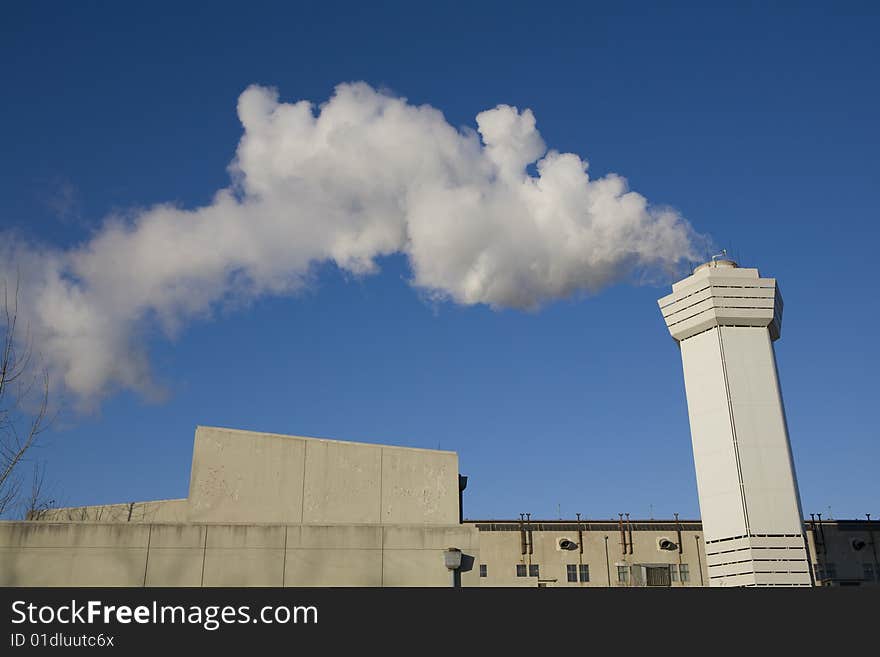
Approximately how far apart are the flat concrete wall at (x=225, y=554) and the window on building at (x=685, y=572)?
Result: 4648cm

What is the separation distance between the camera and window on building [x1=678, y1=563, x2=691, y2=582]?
63.5 metres

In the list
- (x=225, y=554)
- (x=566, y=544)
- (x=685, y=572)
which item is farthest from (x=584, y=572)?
(x=225, y=554)

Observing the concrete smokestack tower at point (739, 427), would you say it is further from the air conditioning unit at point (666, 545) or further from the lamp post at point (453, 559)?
the lamp post at point (453, 559)

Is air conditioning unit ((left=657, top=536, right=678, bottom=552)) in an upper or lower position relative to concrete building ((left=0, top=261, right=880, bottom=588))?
upper

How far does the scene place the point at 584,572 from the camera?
63344 millimetres

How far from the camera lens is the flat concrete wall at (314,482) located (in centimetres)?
2378

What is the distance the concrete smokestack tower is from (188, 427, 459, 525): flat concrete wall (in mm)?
30073

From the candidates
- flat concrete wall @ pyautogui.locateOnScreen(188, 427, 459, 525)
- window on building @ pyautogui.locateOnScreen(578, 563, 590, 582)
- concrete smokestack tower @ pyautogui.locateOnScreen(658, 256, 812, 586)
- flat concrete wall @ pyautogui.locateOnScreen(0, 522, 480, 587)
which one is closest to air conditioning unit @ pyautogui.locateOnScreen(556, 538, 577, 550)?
window on building @ pyautogui.locateOnScreen(578, 563, 590, 582)

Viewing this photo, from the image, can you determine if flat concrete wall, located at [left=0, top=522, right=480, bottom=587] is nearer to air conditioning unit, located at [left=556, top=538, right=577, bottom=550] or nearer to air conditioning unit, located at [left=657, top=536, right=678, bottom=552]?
air conditioning unit, located at [left=556, top=538, right=577, bottom=550]

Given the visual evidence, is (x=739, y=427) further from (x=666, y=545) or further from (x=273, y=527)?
(x=273, y=527)

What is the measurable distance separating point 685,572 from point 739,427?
19.4 metres

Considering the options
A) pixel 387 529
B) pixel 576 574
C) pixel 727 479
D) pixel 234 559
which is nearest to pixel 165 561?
pixel 234 559
